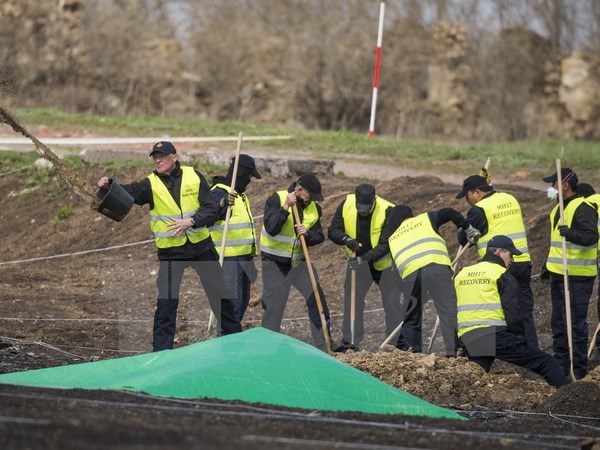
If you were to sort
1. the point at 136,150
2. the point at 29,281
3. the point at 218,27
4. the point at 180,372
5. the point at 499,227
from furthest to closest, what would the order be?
the point at 218,27 → the point at 136,150 → the point at 29,281 → the point at 499,227 → the point at 180,372

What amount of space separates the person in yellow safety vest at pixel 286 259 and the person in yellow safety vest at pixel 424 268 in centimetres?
91

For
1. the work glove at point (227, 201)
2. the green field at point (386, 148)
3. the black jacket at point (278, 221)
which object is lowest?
the black jacket at point (278, 221)

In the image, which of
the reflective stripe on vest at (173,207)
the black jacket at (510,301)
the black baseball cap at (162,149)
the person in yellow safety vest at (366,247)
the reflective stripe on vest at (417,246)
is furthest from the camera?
the person in yellow safety vest at (366,247)

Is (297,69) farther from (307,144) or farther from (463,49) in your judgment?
(307,144)

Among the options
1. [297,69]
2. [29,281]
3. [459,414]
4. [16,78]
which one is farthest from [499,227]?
[297,69]

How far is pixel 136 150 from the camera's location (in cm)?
2156

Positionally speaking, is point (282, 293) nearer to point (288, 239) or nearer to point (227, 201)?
point (288, 239)

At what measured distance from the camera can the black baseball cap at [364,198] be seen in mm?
12289

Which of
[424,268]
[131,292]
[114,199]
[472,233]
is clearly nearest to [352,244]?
[424,268]

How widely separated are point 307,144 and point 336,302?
26.4ft

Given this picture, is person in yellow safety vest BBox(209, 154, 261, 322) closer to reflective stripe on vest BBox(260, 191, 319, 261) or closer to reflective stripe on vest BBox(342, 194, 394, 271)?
reflective stripe on vest BBox(260, 191, 319, 261)

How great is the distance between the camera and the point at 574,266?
12164 mm

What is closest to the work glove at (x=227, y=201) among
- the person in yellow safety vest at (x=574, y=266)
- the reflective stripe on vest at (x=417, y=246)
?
the reflective stripe on vest at (x=417, y=246)

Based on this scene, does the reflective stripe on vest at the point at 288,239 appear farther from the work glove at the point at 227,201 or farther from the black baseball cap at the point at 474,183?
the black baseball cap at the point at 474,183
